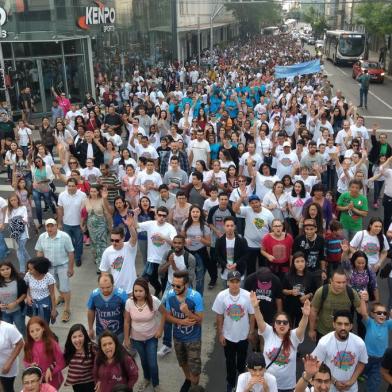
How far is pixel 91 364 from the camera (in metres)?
4.69

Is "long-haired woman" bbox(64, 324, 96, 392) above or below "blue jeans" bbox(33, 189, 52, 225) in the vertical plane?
above

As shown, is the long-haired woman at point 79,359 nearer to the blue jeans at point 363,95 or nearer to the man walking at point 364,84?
the man walking at point 364,84

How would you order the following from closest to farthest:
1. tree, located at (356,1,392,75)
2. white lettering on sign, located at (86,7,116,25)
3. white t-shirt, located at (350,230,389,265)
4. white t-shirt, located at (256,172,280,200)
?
1. white t-shirt, located at (350,230,389,265)
2. white t-shirt, located at (256,172,280,200)
3. white lettering on sign, located at (86,7,116,25)
4. tree, located at (356,1,392,75)

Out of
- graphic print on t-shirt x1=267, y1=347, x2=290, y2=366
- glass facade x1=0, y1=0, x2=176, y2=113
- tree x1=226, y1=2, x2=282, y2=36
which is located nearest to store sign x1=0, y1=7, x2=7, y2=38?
glass facade x1=0, y1=0, x2=176, y2=113

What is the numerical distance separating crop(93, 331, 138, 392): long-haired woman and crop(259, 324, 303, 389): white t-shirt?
1.22 meters

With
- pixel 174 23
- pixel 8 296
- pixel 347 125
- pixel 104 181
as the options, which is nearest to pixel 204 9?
pixel 174 23

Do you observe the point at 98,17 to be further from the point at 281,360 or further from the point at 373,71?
the point at 281,360

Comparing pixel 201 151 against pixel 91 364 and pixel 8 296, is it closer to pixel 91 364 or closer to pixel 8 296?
pixel 8 296

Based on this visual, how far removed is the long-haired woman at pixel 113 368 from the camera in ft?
14.7

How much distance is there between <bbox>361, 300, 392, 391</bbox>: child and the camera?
16.1 feet

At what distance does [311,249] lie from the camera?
6270 mm

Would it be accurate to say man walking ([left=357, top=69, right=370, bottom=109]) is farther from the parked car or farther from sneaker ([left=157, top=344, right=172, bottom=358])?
sneaker ([left=157, top=344, right=172, bottom=358])

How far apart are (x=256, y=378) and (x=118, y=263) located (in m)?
2.60

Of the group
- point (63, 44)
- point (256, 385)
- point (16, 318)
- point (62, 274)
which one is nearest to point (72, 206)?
point (62, 274)
